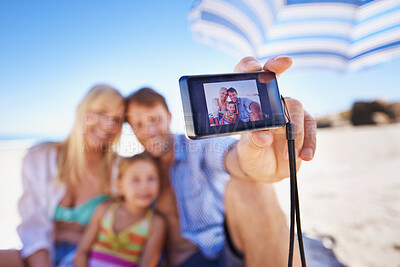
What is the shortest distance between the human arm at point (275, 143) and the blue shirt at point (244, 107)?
5 centimetres

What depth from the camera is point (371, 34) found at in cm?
234

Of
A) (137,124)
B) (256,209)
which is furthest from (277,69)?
(137,124)

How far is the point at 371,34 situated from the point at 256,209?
2183mm

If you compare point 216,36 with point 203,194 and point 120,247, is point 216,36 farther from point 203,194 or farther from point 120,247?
point 120,247

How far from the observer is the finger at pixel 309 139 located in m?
0.77

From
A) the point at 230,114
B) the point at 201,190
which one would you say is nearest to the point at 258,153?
the point at 230,114

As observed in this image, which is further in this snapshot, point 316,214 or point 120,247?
point 316,214

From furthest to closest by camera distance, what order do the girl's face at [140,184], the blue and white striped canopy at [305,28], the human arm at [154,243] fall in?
1. the blue and white striped canopy at [305,28]
2. the girl's face at [140,184]
3. the human arm at [154,243]

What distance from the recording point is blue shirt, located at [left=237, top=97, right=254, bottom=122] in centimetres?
75

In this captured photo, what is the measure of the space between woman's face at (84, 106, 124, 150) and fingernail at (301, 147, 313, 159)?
4.08ft

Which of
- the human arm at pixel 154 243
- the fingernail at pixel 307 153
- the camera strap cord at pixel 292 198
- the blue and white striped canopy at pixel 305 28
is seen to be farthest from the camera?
the blue and white striped canopy at pixel 305 28

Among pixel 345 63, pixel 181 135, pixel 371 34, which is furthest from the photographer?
pixel 345 63

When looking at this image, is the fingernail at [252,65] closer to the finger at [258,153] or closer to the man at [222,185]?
the man at [222,185]

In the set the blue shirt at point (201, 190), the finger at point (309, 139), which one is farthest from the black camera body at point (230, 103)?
the blue shirt at point (201, 190)
